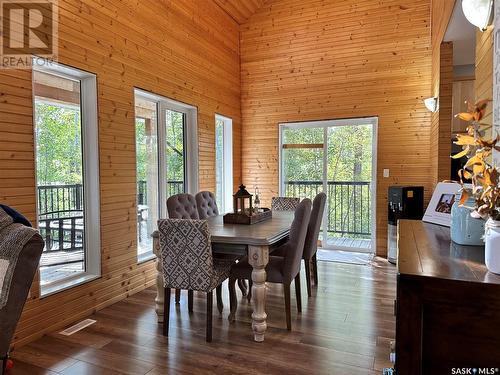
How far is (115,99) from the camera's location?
3.52m

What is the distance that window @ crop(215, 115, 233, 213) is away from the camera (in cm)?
602

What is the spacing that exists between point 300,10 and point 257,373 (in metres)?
5.62

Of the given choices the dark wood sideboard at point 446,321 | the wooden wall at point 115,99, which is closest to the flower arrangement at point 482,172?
the dark wood sideboard at point 446,321

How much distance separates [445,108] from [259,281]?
2960 millimetres

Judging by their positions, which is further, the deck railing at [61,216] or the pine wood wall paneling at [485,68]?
the deck railing at [61,216]

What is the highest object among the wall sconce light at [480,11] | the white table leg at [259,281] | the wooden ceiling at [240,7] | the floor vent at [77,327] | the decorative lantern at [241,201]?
the wooden ceiling at [240,7]

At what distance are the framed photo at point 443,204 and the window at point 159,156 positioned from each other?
310 cm

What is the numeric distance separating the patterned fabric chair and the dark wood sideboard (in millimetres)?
1649

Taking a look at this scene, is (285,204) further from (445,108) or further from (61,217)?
(61,217)

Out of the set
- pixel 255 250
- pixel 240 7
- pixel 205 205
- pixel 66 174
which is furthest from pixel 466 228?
pixel 240 7

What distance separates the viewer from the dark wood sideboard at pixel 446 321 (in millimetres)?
993

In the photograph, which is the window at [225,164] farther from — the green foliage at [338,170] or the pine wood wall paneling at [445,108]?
the pine wood wall paneling at [445,108]

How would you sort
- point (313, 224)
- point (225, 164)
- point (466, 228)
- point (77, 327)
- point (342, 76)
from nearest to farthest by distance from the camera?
1. point (466, 228)
2. point (77, 327)
3. point (313, 224)
4. point (342, 76)
5. point (225, 164)

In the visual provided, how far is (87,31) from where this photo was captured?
3.18 meters
